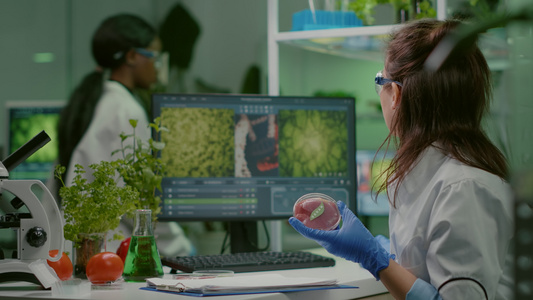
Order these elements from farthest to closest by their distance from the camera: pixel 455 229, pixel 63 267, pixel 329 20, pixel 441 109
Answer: pixel 329 20
pixel 63 267
pixel 441 109
pixel 455 229

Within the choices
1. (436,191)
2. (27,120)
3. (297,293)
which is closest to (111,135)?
(27,120)

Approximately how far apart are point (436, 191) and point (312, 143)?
0.73 metres

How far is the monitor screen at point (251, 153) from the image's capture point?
187cm

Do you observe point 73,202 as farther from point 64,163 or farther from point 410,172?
point 64,163

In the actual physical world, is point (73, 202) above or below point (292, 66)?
below

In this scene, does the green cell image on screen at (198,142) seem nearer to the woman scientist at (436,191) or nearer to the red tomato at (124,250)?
the red tomato at (124,250)

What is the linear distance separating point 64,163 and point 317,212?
5.73 ft

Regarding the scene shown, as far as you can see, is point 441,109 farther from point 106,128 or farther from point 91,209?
point 106,128

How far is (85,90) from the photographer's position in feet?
9.95

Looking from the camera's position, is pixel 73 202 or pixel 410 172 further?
pixel 73 202

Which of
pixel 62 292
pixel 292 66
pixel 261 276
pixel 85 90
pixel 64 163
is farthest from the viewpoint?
pixel 85 90

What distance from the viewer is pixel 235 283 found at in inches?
51.3

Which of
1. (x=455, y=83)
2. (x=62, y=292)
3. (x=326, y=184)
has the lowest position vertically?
(x=62, y=292)

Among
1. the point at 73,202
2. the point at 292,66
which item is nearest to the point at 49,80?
the point at 292,66
